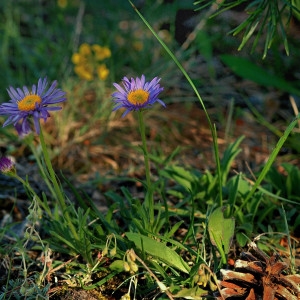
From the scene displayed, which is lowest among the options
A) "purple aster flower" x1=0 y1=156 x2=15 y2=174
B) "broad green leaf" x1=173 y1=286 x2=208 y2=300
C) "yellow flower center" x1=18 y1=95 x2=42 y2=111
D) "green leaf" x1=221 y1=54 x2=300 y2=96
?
"broad green leaf" x1=173 y1=286 x2=208 y2=300

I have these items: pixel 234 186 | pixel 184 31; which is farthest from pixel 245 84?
pixel 234 186

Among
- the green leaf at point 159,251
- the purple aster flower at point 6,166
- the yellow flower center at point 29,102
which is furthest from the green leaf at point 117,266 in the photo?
the yellow flower center at point 29,102

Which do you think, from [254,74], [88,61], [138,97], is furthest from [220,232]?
[88,61]

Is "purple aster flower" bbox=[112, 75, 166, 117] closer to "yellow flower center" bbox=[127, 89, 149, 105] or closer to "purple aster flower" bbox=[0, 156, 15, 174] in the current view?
"yellow flower center" bbox=[127, 89, 149, 105]

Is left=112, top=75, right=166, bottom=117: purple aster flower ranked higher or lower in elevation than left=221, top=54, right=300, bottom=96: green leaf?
higher

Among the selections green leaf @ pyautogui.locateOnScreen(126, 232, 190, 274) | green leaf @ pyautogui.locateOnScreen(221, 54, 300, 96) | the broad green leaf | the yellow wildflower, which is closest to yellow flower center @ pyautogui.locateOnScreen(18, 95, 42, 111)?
green leaf @ pyautogui.locateOnScreen(126, 232, 190, 274)

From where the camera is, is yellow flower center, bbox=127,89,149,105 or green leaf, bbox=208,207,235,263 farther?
green leaf, bbox=208,207,235,263
